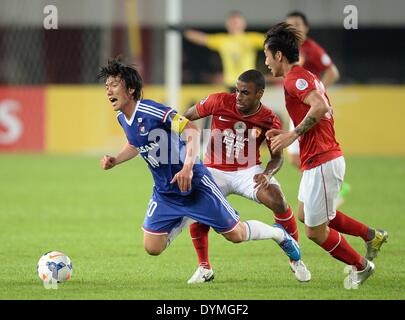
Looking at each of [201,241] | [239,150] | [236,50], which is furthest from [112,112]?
[201,241]

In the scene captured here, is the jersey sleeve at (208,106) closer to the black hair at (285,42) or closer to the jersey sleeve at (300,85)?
the black hair at (285,42)

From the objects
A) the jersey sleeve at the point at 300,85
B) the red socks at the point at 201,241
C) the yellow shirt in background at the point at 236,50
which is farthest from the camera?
the yellow shirt in background at the point at 236,50

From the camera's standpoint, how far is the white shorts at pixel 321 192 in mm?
7316

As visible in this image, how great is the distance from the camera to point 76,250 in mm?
9305

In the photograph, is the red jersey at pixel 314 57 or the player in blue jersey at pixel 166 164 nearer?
the player in blue jersey at pixel 166 164

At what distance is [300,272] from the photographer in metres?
7.68

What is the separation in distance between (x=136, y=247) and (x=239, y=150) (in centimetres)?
186

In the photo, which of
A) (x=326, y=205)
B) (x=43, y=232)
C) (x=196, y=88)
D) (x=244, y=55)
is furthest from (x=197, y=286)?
(x=196, y=88)

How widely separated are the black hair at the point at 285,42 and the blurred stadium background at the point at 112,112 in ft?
7.71

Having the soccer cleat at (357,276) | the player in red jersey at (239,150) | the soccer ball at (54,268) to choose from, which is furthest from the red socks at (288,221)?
the soccer ball at (54,268)

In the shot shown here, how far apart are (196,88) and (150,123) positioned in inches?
489

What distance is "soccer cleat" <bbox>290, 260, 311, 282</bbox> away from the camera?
7.66 metres

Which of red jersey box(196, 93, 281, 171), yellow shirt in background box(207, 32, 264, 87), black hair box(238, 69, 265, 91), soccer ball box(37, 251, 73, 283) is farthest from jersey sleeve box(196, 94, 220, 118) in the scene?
yellow shirt in background box(207, 32, 264, 87)

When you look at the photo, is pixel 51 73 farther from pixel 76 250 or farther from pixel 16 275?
pixel 16 275
